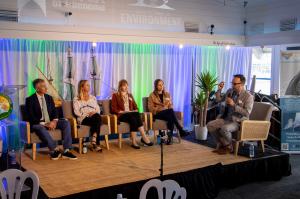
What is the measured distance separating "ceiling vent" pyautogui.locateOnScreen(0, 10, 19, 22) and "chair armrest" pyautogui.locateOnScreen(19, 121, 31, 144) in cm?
171

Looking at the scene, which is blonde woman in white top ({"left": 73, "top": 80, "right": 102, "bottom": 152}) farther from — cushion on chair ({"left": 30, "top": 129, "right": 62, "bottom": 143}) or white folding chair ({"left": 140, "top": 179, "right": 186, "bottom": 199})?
white folding chair ({"left": 140, "top": 179, "right": 186, "bottom": 199})

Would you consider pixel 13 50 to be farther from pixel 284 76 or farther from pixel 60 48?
pixel 284 76

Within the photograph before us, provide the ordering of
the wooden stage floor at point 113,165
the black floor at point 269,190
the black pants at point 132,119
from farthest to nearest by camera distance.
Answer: the black pants at point 132,119
the black floor at point 269,190
the wooden stage floor at point 113,165

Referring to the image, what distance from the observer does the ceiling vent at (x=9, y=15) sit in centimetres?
578

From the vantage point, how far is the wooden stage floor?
4199 mm

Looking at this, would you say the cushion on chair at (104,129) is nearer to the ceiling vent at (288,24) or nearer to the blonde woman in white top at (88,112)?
the blonde woman in white top at (88,112)

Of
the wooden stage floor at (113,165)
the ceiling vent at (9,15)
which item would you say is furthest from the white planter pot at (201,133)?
the ceiling vent at (9,15)

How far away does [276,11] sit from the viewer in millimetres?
7969

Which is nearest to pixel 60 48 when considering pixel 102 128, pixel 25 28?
pixel 25 28

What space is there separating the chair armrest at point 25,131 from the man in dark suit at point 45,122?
4.2 inches

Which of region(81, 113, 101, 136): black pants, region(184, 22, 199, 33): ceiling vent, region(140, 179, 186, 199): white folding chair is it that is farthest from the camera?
region(184, 22, 199, 33): ceiling vent

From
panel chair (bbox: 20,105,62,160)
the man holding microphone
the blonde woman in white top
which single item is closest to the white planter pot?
the man holding microphone

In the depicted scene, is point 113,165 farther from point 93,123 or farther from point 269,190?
point 269,190

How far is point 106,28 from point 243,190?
12.2ft
